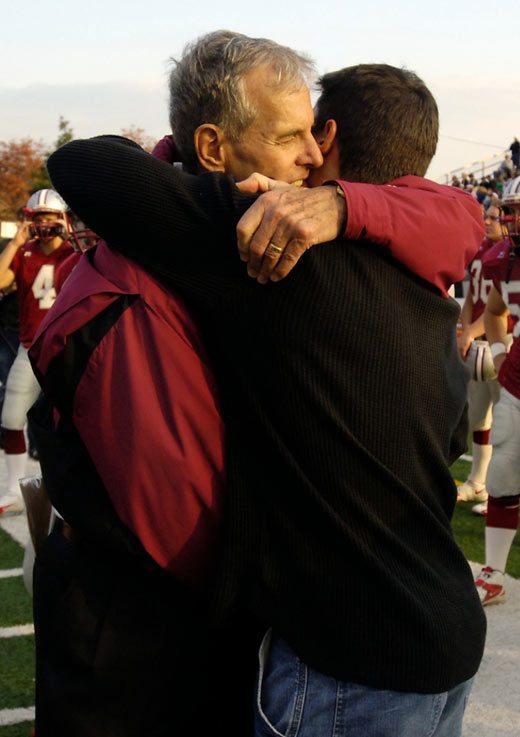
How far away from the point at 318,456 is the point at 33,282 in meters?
5.59

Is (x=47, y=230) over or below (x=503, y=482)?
over

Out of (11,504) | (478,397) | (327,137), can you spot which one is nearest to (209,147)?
(327,137)

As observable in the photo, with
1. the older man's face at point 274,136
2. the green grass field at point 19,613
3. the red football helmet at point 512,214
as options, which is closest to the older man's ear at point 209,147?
the older man's face at point 274,136

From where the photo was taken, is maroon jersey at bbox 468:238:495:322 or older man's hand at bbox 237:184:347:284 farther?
maroon jersey at bbox 468:238:495:322

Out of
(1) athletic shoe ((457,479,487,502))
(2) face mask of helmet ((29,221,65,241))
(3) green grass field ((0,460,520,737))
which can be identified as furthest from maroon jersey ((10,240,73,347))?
(1) athletic shoe ((457,479,487,502))

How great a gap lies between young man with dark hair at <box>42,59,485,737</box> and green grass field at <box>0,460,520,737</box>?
7.36 feet

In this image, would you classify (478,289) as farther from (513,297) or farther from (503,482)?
(503,482)

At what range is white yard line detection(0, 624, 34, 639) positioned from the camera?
418 cm

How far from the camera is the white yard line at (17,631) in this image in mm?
4180

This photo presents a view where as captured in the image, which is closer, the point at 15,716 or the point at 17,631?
the point at 15,716

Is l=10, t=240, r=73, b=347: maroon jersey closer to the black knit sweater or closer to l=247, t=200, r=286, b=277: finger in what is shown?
the black knit sweater

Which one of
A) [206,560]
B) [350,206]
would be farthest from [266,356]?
[206,560]

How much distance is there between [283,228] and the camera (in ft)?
4.28

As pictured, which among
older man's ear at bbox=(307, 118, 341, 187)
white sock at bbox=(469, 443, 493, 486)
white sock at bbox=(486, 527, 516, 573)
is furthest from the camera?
white sock at bbox=(469, 443, 493, 486)
